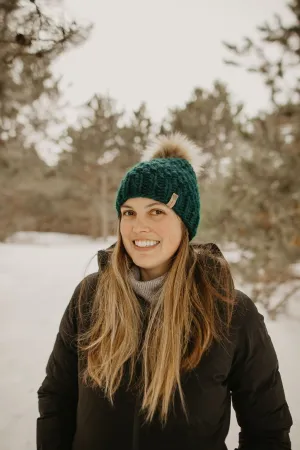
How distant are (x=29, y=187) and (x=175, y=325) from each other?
16.4 metres

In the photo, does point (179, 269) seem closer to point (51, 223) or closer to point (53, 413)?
point (53, 413)

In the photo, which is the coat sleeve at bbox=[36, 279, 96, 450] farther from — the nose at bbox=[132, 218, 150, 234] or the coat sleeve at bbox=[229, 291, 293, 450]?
the coat sleeve at bbox=[229, 291, 293, 450]

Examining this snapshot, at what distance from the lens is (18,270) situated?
852 centimetres

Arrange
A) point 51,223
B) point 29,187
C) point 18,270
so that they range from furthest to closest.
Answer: point 51,223
point 29,187
point 18,270

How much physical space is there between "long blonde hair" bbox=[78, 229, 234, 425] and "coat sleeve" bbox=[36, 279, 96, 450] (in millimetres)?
85

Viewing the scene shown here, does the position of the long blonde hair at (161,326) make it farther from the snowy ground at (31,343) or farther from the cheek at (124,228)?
the snowy ground at (31,343)

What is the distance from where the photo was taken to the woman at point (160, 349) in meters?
1.16

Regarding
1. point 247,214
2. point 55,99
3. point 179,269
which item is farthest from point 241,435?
point 55,99

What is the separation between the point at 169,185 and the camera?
140 centimetres

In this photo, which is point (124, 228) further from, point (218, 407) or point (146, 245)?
point (218, 407)

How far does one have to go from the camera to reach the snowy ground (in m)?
2.62

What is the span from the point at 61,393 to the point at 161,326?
22.6 inches

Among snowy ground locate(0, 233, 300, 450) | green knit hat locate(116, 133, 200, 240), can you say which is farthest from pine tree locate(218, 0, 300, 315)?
green knit hat locate(116, 133, 200, 240)

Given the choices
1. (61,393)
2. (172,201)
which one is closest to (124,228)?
(172,201)
